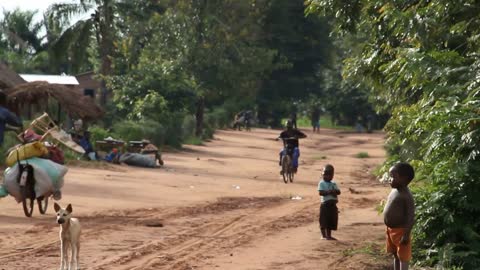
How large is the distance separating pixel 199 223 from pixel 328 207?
2474mm

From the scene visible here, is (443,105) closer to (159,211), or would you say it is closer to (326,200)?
(326,200)

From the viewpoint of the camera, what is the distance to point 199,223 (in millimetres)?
15938

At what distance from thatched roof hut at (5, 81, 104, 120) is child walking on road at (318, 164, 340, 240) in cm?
1600

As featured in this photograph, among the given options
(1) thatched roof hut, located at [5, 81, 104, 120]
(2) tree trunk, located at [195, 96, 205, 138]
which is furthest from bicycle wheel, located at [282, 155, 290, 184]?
(2) tree trunk, located at [195, 96, 205, 138]

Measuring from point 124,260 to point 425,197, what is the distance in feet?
12.2

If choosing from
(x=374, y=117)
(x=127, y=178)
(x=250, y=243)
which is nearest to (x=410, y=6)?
(x=250, y=243)

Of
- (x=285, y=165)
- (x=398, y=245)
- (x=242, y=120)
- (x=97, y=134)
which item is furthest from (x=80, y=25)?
(x=398, y=245)

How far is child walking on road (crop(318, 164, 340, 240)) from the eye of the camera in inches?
567

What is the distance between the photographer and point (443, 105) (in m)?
11.8

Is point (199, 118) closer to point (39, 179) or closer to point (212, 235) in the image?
point (39, 179)

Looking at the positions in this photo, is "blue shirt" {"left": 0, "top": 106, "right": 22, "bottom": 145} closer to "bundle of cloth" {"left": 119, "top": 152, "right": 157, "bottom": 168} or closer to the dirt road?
the dirt road

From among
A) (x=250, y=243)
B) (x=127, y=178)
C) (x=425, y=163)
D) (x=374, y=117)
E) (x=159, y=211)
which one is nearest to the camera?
(x=425, y=163)

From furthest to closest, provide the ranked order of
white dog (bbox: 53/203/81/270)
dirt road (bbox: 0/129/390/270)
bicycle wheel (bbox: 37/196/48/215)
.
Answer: bicycle wheel (bbox: 37/196/48/215), dirt road (bbox: 0/129/390/270), white dog (bbox: 53/203/81/270)

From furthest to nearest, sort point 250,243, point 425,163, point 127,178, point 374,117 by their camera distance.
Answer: point 374,117, point 127,178, point 250,243, point 425,163
